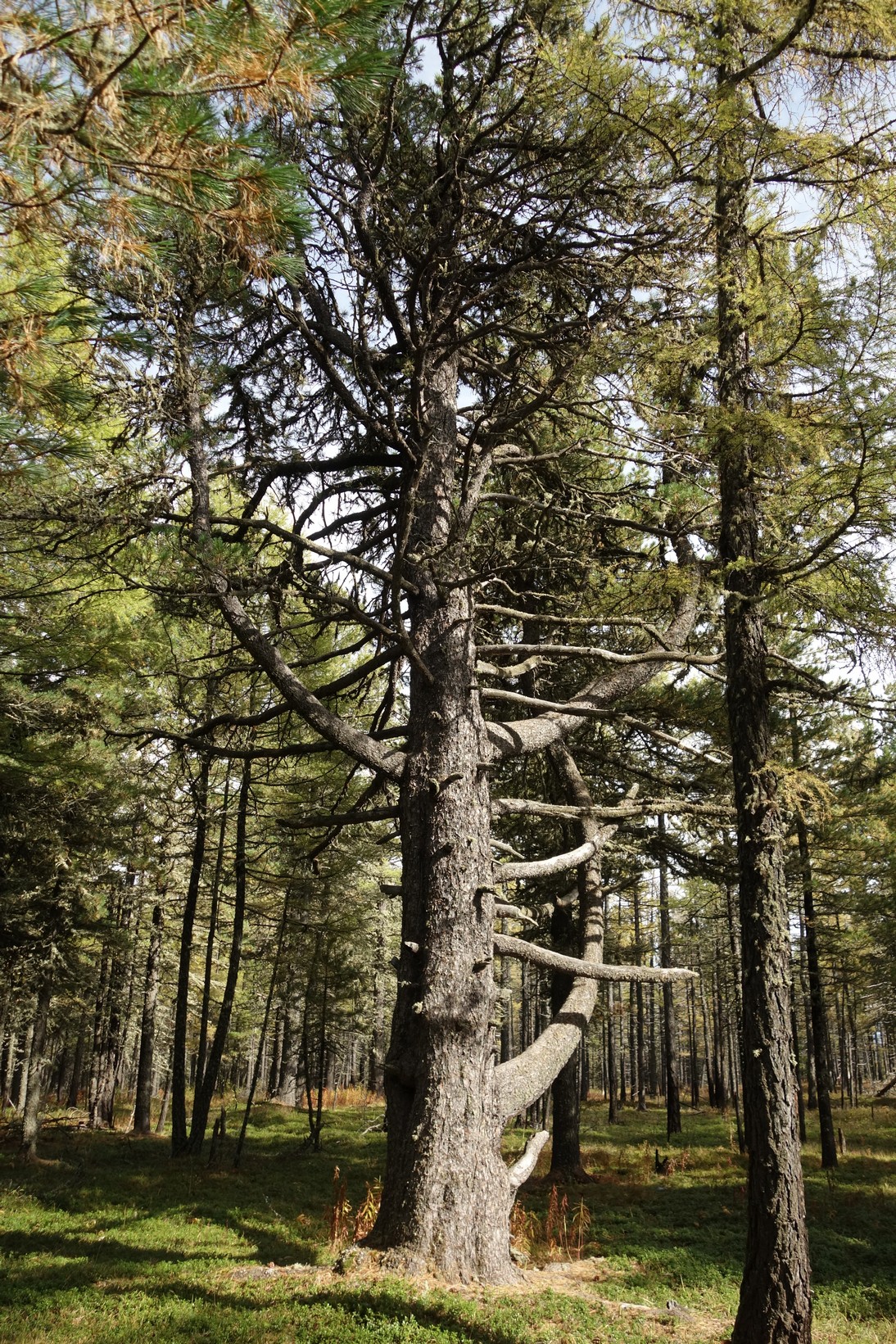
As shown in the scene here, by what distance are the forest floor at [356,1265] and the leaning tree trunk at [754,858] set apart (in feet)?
2.73

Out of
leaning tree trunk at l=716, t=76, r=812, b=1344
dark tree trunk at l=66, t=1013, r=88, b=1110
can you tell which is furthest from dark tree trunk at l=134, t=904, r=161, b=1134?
leaning tree trunk at l=716, t=76, r=812, b=1344

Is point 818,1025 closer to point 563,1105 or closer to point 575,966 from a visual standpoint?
point 563,1105

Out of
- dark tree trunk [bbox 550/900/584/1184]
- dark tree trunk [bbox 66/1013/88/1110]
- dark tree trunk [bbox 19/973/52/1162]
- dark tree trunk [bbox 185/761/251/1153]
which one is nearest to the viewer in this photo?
dark tree trunk [bbox 19/973/52/1162]

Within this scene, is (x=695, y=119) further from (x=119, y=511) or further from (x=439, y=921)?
(x=439, y=921)

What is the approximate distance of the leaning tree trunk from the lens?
4.87m

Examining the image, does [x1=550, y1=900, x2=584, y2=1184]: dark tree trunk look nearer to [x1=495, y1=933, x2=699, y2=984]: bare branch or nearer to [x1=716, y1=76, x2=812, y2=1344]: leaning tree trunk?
[x1=495, y1=933, x2=699, y2=984]: bare branch

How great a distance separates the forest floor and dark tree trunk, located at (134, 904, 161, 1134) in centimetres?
95

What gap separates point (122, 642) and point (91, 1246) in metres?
7.49

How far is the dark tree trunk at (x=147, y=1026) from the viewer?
18797mm

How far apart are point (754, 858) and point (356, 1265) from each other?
12.3 feet

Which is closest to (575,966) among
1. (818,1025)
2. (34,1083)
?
(34,1083)

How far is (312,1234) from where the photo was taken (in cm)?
976

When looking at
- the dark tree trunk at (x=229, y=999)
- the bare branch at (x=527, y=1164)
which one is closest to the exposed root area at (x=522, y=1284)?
the bare branch at (x=527, y=1164)

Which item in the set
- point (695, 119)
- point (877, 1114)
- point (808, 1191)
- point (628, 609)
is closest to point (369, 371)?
point (695, 119)
